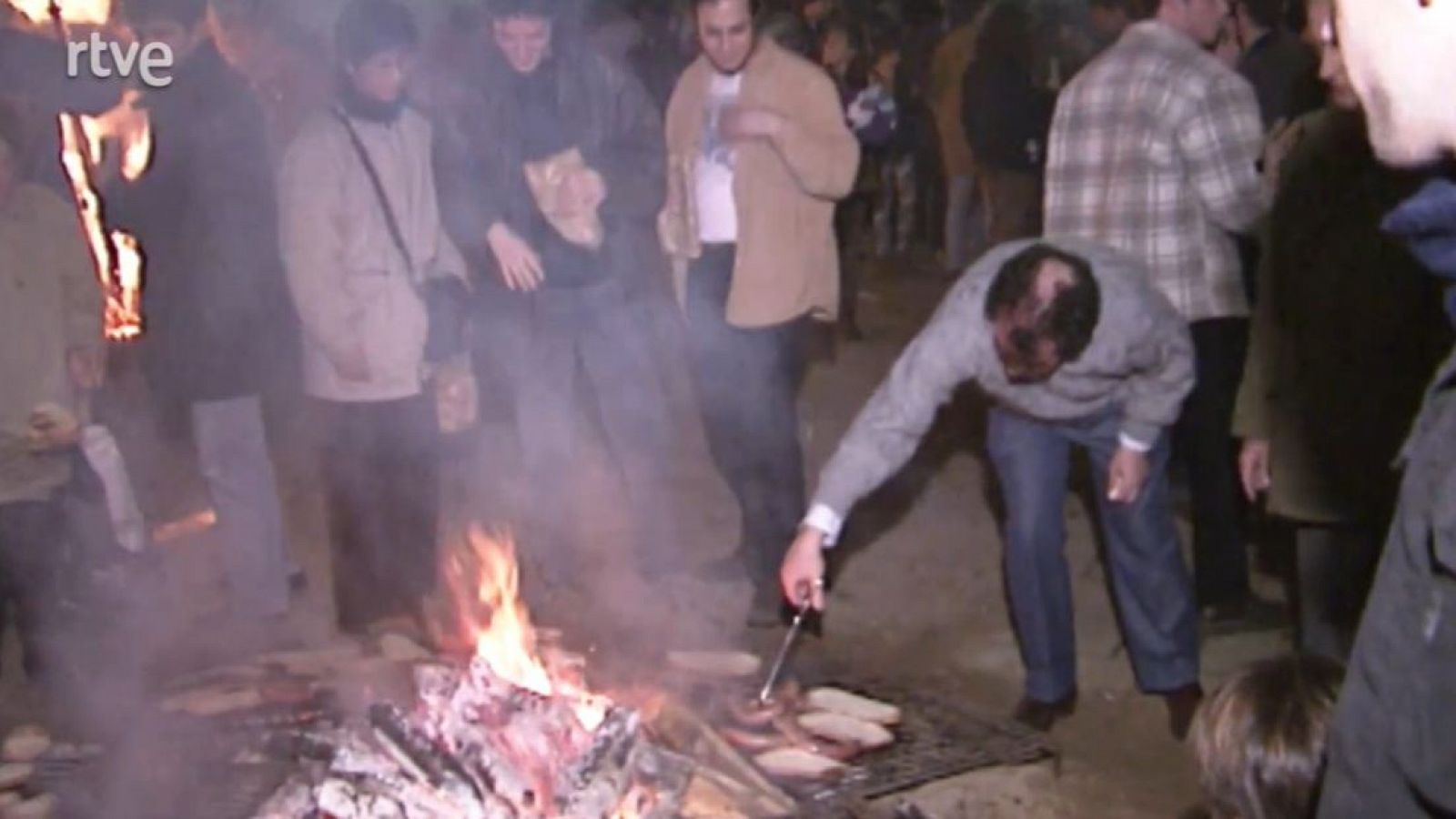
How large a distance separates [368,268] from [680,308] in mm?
1441

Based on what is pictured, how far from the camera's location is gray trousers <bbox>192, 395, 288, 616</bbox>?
6441mm

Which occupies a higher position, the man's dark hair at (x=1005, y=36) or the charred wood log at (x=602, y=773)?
the man's dark hair at (x=1005, y=36)

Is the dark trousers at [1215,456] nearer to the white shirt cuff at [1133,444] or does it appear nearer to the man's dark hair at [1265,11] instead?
the white shirt cuff at [1133,444]

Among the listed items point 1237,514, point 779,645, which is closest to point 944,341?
point 779,645

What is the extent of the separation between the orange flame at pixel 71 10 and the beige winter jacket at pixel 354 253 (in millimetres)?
1354

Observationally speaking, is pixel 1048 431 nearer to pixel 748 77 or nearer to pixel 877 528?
pixel 748 77

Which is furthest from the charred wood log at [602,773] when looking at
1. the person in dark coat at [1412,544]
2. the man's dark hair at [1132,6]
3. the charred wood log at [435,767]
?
the man's dark hair at [1132,6]

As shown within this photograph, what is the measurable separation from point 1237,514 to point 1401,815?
501 centimetres

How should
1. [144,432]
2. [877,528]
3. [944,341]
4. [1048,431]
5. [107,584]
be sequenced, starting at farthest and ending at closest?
1. [877,528]
2. [144,432]
3. [107,584]
4. [1048,431]
5. [944,341]

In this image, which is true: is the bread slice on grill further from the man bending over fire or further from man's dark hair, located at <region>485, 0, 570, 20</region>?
man's dark hair, located at <region>485, 0, 570, 20</region>

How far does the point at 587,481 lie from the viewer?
748 cm

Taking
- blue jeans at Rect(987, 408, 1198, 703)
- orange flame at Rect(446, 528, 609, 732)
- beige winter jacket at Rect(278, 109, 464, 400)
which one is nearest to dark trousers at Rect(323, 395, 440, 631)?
beige winter jacket at Rect(278, 109, 464, 400)

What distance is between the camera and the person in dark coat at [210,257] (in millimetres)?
6277

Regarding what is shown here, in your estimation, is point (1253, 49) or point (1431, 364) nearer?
point (1431, 364)
